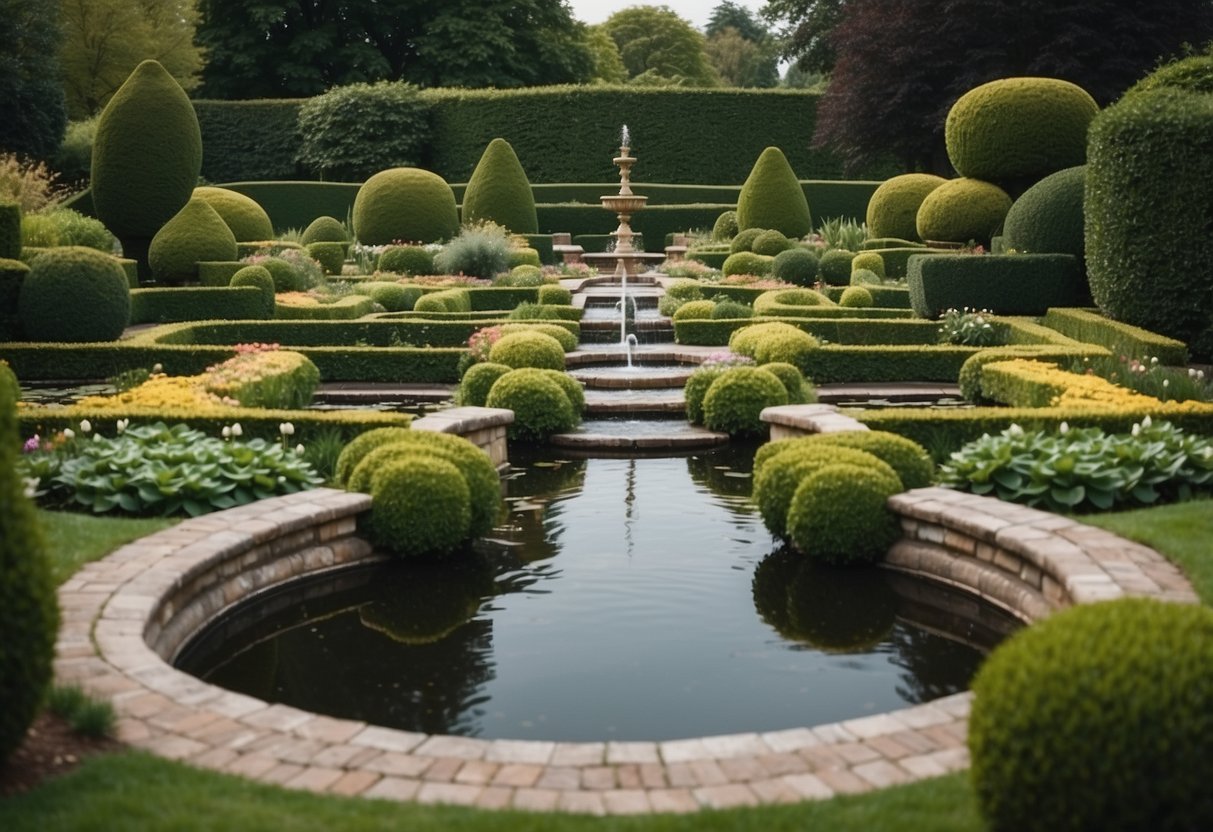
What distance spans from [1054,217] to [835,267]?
21.7 ft

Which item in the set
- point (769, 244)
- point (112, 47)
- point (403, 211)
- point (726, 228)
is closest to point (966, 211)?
point (769, 244)

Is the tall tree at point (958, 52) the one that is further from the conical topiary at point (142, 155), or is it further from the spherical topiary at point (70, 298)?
the spherical topiary at point (70, 298)

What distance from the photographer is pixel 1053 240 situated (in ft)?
50.0

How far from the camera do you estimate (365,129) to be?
3531 centimetres

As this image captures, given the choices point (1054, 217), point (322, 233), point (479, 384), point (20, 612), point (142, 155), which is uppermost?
point (142, 155)

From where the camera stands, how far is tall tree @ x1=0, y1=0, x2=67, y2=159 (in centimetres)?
3091

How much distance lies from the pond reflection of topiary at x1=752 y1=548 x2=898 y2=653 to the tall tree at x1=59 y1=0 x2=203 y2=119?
1482 inches

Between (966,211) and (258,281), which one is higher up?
(966,211)

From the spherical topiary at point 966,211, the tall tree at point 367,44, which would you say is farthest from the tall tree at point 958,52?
the tall tree at point 367,44

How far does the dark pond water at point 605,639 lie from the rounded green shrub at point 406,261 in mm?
15744

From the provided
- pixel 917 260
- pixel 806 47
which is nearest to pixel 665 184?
pixel 806 47

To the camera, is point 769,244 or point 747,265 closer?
point 747,265

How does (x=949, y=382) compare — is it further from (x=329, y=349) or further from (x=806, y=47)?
(x=806, y=47)

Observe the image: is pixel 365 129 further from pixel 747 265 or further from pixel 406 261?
pixel 747 265
